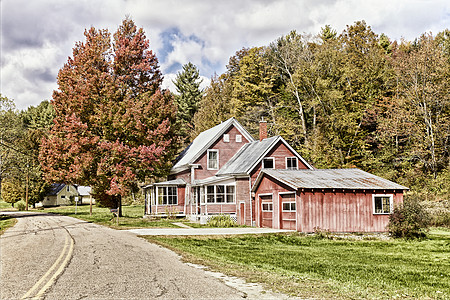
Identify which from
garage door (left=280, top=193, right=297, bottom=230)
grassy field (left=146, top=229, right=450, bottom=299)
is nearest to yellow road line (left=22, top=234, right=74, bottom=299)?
grassy field (left=146, top=229, right=450, bottom=299)

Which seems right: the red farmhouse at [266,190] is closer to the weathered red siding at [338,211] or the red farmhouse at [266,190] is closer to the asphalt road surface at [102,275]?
the weathered red siding at [338,211]

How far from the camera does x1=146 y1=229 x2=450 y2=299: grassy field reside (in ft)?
32.3

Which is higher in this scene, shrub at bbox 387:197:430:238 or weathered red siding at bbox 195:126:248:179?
weathered red siding at bbox 195:126:248:179

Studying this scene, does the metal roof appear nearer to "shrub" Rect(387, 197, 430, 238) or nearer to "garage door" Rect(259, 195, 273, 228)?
"garage door" Rect(259, 195, 273, 228)

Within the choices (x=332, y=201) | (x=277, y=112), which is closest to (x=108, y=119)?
(x=332, y=201)

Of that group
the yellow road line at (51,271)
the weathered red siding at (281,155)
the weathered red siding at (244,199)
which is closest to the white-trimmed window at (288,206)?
the weathered red siding at (244,199)

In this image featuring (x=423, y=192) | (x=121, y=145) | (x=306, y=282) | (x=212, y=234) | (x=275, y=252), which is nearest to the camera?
(x=306, y=282)

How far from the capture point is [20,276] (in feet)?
35.0

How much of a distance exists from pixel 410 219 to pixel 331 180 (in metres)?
5.93

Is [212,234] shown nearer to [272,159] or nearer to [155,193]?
[272,159]

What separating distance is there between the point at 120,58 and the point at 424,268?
32339 millimetres

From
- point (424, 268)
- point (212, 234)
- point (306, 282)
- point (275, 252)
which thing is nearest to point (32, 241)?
point (212, 234)

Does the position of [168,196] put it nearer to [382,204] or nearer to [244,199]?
[244,199]

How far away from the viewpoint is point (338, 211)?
89.5 ft
